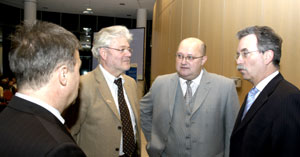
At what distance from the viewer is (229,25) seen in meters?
3.57

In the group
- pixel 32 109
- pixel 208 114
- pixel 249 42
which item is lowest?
pixel 208 114

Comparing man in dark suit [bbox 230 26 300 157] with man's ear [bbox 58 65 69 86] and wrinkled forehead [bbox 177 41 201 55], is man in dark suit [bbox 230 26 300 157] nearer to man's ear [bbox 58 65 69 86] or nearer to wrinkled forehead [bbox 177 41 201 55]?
wrinkled forehead [bbox 177 41 201 55]

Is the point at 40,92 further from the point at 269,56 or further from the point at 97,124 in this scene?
the point at 269,56

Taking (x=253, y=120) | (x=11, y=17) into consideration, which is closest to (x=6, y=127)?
(x=253, y=120)

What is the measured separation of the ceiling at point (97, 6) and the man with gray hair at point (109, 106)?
356 inches

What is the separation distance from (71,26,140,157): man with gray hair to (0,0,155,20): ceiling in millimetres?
9032

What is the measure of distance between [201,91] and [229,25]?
165 cm

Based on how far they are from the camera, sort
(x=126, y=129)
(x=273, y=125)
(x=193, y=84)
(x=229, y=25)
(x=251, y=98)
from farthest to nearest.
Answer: (x=229, y=25) → (x=193, y=84) → (x=126, y=129) → (x=251, y=98) → (x=273, y=125)

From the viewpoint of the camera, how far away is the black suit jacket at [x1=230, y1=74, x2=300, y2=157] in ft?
4.93

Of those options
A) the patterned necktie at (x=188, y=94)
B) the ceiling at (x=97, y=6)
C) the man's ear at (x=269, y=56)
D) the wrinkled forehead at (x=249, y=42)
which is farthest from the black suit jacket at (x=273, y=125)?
the ceiling at (x=97, y=6)

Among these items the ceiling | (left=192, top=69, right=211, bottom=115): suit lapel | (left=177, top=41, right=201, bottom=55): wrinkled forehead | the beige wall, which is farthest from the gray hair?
the ceiling

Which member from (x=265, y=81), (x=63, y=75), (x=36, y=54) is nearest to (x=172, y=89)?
(x=265, y=81)

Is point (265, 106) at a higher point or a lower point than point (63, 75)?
lower

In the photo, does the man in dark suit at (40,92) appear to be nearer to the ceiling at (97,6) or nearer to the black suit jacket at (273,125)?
the black suit jacket at (273,125)
